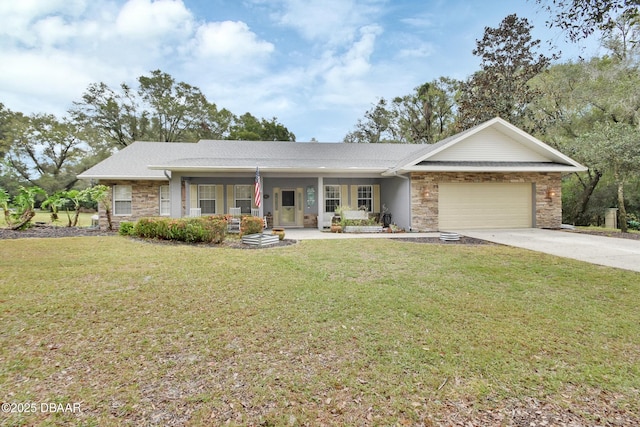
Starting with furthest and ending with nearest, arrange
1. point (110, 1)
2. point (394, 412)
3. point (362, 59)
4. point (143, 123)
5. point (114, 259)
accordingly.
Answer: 1. point (143, 123)
2. point (362, 59)
3. point (110, 1)
4. point (114, 259)
5. point (394, 412)

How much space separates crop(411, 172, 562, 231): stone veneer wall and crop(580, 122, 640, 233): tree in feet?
5.28

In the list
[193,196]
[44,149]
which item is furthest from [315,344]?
[44,149]

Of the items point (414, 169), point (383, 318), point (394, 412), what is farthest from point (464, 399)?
point (414, 169)

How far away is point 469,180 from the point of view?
13.6 metres

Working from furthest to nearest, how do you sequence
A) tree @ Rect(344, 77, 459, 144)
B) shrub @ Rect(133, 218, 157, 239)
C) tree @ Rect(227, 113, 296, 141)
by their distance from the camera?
tree @ Rect(227, 113, 296, 141), tree @ Rect(344, 77, 459, 144), shrub @ Rect(133, 218, 157, 239)

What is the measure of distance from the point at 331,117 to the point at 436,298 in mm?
30474

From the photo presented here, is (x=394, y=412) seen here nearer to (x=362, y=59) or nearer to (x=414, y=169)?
(x=414, y=169)

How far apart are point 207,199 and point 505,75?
22.4 meters

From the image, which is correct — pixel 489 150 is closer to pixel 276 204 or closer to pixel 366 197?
pixel 366 197

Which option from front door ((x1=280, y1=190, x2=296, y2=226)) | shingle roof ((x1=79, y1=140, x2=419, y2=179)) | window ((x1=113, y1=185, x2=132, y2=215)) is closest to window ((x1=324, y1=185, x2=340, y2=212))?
shingle roof ((x1=79, y1=140, x2=419, y2=179))

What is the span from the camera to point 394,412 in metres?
2.30

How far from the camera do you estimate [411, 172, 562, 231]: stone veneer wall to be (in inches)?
517

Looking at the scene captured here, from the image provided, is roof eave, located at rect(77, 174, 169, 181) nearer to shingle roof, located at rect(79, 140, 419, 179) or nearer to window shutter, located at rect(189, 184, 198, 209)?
shingle roof, located at rect(79, 140, 419, 179)

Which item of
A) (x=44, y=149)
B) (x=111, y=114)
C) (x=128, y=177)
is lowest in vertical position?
(x=128, y=177)
